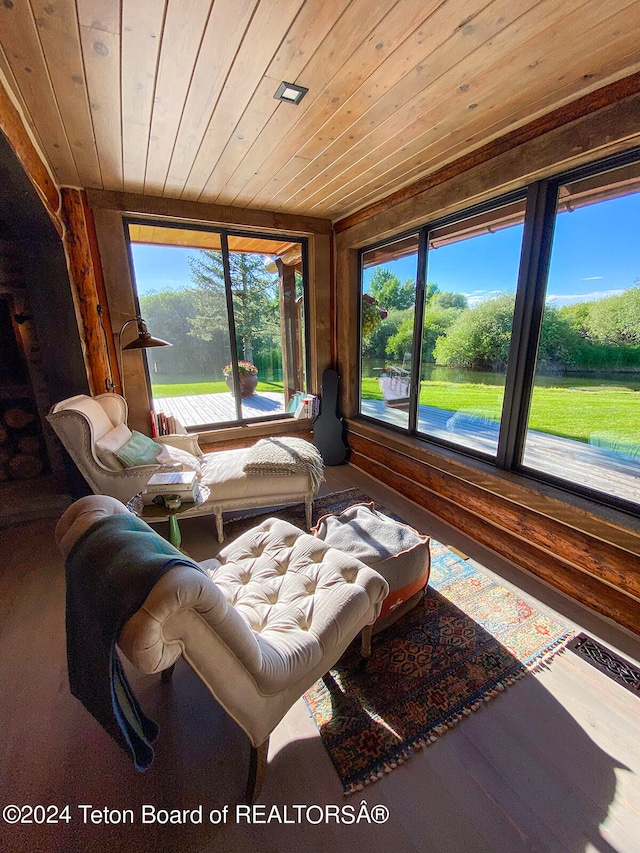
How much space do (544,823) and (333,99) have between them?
2905 millimetres

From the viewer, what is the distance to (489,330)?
95.2 inches

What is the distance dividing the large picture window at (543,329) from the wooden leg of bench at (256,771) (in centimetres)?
198

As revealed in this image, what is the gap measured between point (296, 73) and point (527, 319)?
171 centimetres

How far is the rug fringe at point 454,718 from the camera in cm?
116

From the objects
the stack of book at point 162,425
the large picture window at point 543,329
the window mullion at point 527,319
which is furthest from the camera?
→ the stack of book at point 162,425

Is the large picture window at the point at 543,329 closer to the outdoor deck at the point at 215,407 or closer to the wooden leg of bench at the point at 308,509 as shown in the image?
the wooden leg of bench at the point at 308,509

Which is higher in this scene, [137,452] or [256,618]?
[137,452]

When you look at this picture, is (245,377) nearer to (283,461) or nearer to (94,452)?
(283,461)

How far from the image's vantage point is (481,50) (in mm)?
1357

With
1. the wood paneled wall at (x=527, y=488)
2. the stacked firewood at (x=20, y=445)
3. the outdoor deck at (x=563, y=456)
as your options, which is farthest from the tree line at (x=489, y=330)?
the stacked firewood at (x=20, y=445)

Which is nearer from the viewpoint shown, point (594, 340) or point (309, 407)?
point (594, 340)

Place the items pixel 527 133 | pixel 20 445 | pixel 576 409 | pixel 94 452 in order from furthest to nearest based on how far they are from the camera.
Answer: pixel 20 445, pixel 94 452, pixel 576 409, pixel 527 133

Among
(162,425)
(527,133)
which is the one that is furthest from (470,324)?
(162,425)

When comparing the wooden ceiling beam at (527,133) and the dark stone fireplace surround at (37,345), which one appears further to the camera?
the dark stone fireplace surround at (37,345)
